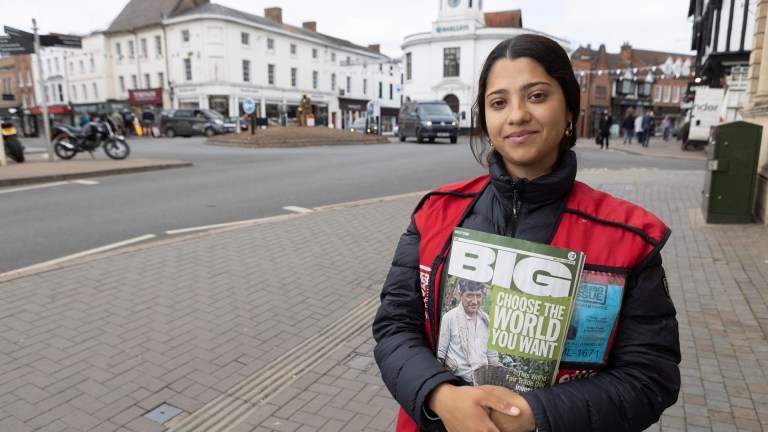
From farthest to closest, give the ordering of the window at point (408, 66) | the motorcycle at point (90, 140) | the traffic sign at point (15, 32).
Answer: the window at point (408, 66) < the motorcycle at point (90, 140) < the traffic sign at point (15, 32)

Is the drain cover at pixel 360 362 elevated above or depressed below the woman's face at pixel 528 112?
below

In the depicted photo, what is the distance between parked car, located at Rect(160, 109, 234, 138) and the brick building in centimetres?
3208

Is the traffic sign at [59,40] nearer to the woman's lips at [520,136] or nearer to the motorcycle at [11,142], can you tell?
the motorcycle at [11,142]

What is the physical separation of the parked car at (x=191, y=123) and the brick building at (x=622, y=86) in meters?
32.1

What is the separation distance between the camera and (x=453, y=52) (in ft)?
159

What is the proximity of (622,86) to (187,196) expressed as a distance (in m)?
57.4

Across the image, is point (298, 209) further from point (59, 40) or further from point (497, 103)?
point (59, 40)

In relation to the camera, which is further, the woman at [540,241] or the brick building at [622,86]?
the brick building at [622,86]

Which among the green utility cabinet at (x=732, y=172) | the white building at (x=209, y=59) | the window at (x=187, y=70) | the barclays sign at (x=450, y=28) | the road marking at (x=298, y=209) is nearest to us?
the green utility cabinet at (x=732, y=172)

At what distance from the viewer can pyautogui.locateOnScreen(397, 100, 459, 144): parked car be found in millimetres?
25172

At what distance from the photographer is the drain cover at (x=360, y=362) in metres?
3.41

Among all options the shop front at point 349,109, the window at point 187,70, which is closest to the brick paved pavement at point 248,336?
the window at point 187,70

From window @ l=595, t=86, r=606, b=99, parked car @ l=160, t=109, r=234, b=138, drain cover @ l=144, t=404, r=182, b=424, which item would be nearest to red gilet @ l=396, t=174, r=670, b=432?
drain cover @ l=144, t=404, r=182, b=424

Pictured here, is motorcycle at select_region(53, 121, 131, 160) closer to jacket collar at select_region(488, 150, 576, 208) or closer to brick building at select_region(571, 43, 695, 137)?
jacket collar at select_region(488, 150, 576, 208)
